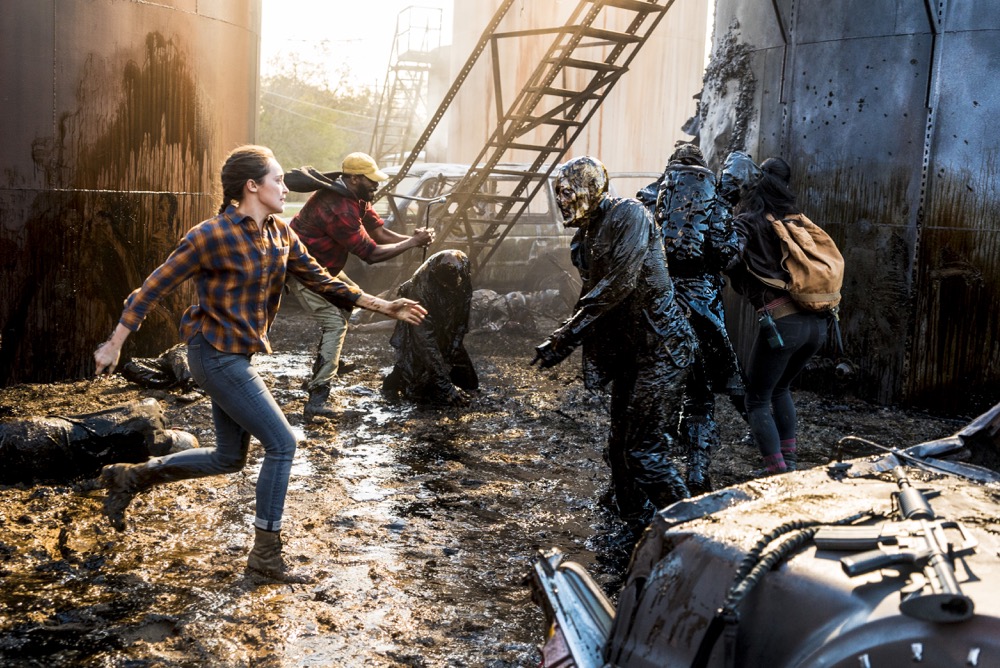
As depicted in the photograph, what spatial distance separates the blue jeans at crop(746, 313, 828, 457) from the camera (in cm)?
520

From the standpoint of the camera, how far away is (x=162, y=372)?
26.1 ft

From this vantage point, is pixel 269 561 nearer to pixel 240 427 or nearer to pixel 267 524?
pixel 267 524

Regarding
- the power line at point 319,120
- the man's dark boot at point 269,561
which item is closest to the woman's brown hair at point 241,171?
the man's dark boot at point 269,561

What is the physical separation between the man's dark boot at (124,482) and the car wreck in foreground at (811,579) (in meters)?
2.45

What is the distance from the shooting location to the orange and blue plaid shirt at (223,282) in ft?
12.7

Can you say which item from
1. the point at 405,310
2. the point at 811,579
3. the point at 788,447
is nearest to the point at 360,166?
the point at 405,310

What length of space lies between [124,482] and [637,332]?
2545 millimetres

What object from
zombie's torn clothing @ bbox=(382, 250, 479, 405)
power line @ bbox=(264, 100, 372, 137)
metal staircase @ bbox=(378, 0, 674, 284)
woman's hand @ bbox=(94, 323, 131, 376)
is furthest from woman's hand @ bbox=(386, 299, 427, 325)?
power line @ bbox=(264, 100, 372, 137)

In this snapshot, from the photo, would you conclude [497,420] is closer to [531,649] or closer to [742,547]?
[531,649]

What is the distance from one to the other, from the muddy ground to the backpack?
1.44 m

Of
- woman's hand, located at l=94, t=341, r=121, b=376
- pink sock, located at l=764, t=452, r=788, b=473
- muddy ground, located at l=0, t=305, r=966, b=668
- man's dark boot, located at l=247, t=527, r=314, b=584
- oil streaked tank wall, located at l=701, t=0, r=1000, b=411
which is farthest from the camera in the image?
oil streaked tank wall, located at l=701, t=0, r=1000, b=411

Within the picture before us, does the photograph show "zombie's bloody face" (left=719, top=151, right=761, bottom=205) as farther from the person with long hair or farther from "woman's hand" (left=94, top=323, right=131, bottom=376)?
"woman's hand" (left=94, top=323, right=131, bottom=376)

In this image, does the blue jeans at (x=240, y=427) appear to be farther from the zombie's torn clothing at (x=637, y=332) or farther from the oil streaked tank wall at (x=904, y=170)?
the oil streaked tank wall at (x=904, y=170)

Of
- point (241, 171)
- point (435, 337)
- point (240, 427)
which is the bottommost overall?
point (435, 337)
